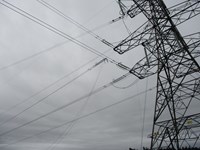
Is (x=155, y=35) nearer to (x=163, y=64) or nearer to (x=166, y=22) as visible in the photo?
(x=166, y=22)

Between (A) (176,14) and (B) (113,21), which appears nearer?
(A) (176,14)

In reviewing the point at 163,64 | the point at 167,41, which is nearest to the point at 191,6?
the point at 167,41

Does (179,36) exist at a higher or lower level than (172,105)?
higher

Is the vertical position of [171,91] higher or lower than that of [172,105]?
higher

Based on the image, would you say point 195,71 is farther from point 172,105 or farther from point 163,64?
point 172,105

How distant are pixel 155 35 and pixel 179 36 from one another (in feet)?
5.10

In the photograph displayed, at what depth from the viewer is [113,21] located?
1280 cm

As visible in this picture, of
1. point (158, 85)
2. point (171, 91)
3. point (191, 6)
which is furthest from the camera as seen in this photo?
point (158, 85)

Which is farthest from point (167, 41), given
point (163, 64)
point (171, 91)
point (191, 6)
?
point (171, 91)

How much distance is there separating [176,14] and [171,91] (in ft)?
15.8

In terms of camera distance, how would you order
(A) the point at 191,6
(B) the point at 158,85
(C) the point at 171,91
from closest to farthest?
(A) the point at 191,6, (C) the point at 171,91, (B) the point at 158,85

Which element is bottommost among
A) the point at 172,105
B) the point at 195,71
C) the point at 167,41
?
the point at 172,105

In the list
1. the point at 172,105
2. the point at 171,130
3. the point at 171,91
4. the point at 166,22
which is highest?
the point at 166,22

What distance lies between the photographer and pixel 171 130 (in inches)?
494
